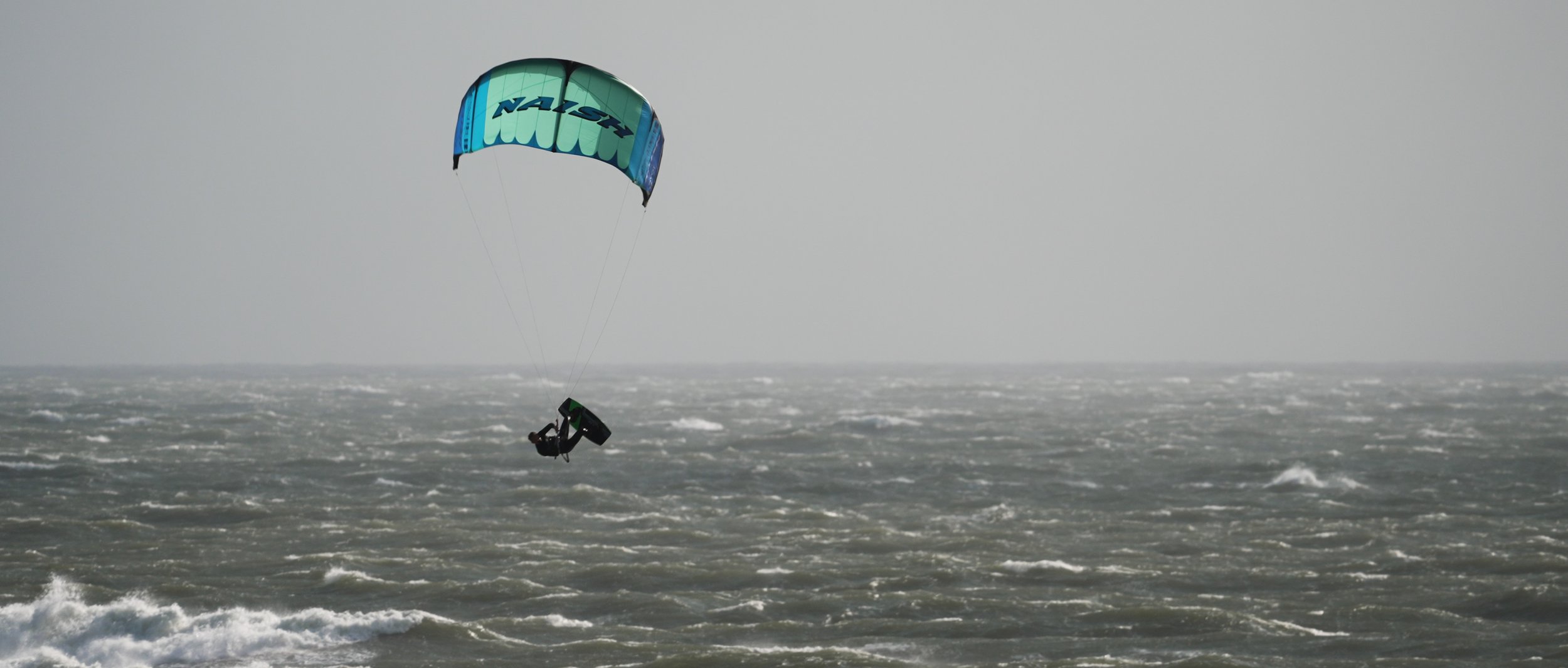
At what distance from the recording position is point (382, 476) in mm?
44625

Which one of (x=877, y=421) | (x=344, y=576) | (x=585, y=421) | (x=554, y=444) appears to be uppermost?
(x=585, y=421)

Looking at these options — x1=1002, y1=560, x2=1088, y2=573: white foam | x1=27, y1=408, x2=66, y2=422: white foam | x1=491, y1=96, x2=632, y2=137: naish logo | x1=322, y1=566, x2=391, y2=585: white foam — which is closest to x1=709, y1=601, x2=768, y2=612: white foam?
x1=1002, y1=560, x2=1088, y2=573: white foam

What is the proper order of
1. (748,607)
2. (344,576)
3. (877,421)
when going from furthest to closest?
(877,421) < (344,576) < (748,607)

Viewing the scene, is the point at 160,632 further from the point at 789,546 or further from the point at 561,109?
the point at 789,546

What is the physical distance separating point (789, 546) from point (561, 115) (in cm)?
1382

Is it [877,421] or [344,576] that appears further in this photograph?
[877,421]

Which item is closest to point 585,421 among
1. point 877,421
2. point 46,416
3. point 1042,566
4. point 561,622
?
point 561,622

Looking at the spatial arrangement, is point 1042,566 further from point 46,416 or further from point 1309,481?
point 46,416

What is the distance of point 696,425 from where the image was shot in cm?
6762

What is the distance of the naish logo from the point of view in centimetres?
2105

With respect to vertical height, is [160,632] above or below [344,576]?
below

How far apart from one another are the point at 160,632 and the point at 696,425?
45596 millimetres

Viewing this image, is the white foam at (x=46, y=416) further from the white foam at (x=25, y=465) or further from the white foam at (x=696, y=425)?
the white foam at (x=696, y=425)

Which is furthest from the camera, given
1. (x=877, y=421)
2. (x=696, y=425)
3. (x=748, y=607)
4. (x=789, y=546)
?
(x=696, y=425)
